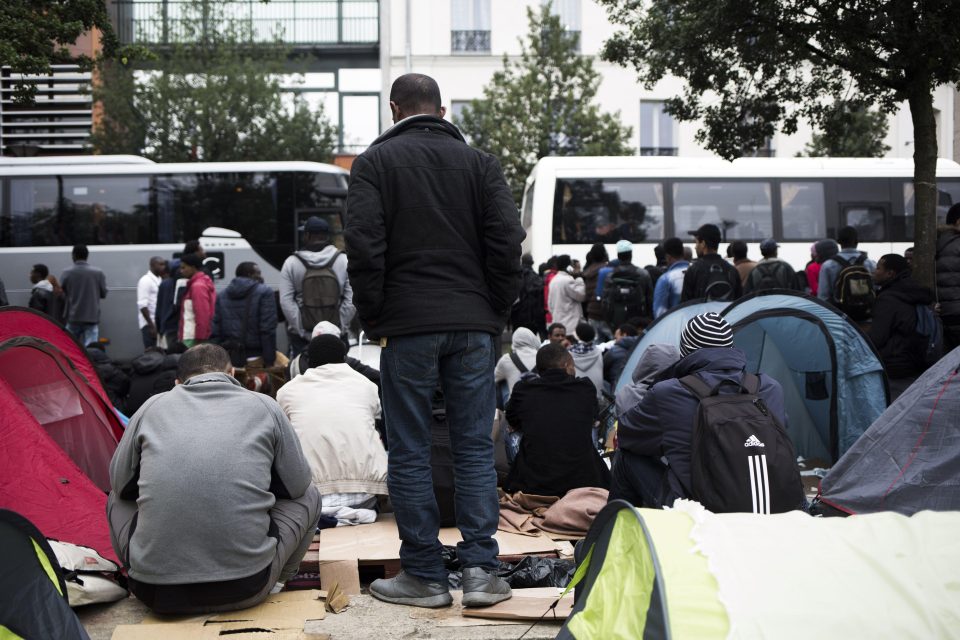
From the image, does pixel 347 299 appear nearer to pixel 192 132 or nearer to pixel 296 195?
pixel 296 195

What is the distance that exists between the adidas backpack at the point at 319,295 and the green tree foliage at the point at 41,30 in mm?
3391

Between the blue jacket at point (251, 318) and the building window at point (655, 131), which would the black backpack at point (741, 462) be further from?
the building window at point (655, 131)

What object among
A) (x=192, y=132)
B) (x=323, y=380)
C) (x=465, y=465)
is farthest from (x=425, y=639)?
(x=192, y=132)

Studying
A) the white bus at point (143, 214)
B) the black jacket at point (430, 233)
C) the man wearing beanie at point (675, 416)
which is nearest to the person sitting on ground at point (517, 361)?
the man wearing beanie at point (675, 416)

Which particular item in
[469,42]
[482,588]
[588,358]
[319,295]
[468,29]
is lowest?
[482,588]

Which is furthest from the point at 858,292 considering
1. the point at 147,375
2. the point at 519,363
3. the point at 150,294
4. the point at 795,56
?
the point at 150,294

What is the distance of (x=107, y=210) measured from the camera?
1717 cm

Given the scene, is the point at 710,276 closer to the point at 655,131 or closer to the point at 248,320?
the point at 248,320

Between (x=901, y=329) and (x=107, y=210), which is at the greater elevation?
(x=107, y=210)

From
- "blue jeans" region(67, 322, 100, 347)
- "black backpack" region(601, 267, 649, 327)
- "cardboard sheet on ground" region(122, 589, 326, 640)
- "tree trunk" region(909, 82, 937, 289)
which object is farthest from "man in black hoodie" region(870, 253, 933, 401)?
"blue jeans" region(67, 322, 100, 347)

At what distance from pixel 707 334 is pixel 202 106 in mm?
22599

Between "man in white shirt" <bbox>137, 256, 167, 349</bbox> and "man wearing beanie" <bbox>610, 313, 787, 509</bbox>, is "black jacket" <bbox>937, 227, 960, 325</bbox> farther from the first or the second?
"man in white shirt" <bbox>137, 256, 167, 349</bbox>

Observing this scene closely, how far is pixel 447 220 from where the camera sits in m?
4.31

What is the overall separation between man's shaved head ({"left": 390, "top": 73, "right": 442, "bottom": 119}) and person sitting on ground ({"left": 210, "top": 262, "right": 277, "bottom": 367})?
663 centimetres
